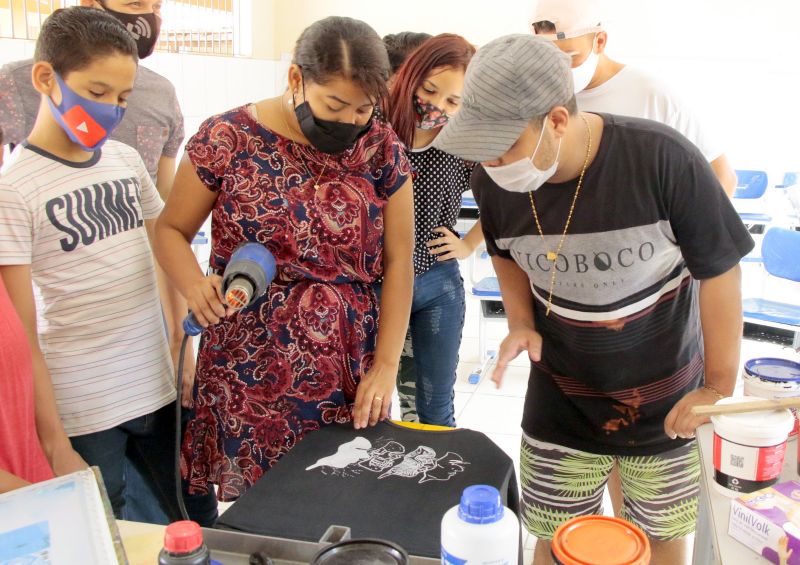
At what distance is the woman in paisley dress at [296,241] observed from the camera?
1.22m

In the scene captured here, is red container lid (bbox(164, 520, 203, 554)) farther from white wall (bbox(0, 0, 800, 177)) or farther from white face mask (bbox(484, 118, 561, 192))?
white wall (bbox(0, 0, 800, 177))

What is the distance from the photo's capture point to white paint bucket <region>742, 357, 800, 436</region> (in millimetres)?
1095

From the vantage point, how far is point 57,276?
4.16 feet

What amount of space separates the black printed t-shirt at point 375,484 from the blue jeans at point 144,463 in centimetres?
39

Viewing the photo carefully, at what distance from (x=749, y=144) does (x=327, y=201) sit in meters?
5.49

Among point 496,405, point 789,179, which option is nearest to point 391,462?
point 496,405

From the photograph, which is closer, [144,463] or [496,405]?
[144,463]

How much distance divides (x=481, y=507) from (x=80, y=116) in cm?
102

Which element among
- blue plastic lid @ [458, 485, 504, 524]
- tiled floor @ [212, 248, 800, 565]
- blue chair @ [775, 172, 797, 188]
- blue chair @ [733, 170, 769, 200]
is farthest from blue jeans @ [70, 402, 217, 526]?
blue chair @ [775, 172, 797, 188]

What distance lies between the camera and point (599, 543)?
0.70m

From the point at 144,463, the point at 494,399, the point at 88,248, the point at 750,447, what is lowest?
the point at 494,399

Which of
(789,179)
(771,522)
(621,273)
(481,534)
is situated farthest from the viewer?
(789,179)

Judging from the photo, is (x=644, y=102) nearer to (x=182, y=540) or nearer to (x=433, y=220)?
(x=433, y=220)

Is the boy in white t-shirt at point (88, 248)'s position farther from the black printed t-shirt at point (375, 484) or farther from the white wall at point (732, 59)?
the white wall at point (732, 59)
